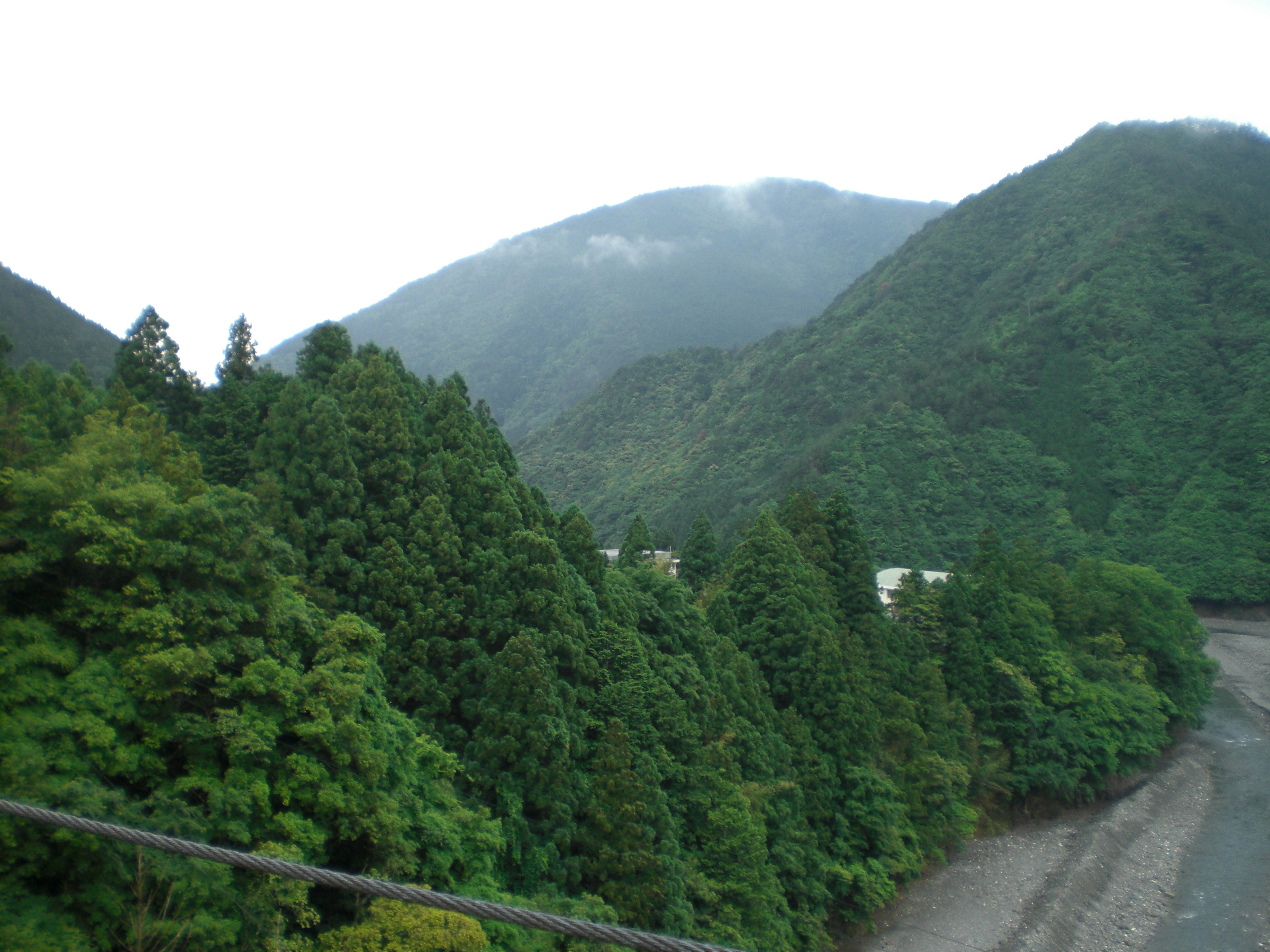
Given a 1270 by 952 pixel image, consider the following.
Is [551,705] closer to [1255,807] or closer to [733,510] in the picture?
[1255,807]

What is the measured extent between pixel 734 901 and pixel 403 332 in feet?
598

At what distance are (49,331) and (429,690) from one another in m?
24.8

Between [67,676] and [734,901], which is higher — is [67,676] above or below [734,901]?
above

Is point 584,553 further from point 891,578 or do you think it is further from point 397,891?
point 891,578

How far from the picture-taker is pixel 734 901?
19172mm

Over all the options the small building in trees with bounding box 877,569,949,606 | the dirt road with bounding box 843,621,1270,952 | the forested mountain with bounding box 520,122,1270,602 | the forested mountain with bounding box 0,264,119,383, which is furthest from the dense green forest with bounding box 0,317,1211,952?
the forested mountain with bounding box 520,122,1270,602

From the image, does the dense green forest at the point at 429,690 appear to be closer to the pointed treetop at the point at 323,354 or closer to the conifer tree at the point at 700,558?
the pointed treetop at the point at 323,354

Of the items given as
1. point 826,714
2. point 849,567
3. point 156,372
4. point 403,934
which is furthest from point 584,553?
point 156,372

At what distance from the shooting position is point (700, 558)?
133 feet

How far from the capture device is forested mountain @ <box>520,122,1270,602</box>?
7200 centimetres

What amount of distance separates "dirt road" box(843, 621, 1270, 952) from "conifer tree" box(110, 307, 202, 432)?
24.5 m

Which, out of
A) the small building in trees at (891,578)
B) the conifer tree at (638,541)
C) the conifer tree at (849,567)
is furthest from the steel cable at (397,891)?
the small building in trees at (891,578)

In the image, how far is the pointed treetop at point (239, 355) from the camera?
27109 millimetres

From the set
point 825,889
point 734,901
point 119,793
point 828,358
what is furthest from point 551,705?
point 828,358
